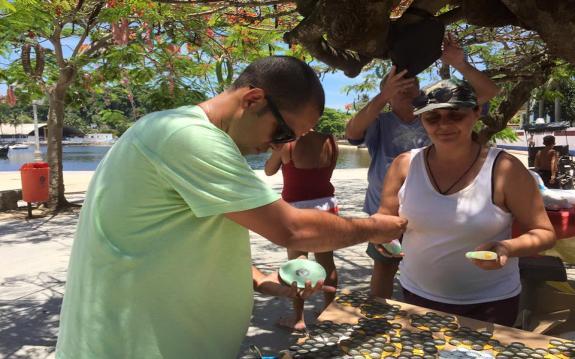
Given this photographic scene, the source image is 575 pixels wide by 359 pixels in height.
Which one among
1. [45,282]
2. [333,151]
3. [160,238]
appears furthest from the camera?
[45,282]

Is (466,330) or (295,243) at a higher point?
(295,243)

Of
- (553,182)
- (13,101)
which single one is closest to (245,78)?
(13,101)

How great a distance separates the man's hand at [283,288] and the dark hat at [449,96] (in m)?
0.92

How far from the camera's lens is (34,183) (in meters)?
8.89

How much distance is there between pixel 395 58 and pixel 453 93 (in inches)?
12.8

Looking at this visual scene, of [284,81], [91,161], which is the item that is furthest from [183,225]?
[91,161]

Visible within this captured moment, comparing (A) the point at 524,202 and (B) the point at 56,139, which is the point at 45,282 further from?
(B) the point at 56,139

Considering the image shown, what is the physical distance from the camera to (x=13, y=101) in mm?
10086

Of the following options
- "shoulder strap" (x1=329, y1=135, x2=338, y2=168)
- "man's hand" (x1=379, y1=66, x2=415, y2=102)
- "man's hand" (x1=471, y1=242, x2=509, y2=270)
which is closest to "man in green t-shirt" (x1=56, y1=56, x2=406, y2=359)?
"man's hand" (x1=471, y1=242, x2=509, y2=270)

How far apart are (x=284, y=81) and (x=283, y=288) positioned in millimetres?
633

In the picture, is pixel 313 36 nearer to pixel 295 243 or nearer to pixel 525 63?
pixel 295 243

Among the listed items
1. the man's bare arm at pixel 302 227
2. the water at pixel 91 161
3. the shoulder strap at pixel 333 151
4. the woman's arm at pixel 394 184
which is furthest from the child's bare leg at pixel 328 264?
the water at pixel 91 161

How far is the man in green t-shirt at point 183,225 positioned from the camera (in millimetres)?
1158

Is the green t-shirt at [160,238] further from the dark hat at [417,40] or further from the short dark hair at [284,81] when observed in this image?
the dark hat at [417,40]
